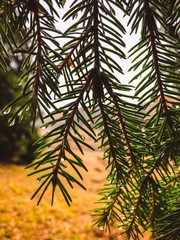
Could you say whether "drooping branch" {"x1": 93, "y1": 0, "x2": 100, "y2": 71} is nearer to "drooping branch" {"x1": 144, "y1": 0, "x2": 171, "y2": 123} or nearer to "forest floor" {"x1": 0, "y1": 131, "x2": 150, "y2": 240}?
"drooping branch" {"x1": 144, "y1": 0, "x2": 171, "y2": 123}

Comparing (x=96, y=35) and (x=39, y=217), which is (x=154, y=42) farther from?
(x=39, y=217)

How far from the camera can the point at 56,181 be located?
44cm

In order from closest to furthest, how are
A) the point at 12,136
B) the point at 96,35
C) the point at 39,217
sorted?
the point at 96,35, the point at 39,217, the point at 12,136

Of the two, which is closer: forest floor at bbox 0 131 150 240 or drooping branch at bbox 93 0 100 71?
drooping branch at bbox 93 0 100 71

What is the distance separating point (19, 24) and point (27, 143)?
324 inches

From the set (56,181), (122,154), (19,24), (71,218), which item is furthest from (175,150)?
(71,218)

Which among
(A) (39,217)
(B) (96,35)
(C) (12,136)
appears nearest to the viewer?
(B) (96,35)

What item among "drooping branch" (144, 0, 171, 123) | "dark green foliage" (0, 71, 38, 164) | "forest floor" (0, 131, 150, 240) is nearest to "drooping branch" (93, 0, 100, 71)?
"drooping branch" (144, 0, 171, 123)

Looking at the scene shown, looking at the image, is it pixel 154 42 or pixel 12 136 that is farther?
pixel 12 136

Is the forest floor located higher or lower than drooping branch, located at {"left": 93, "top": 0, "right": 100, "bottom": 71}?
lower

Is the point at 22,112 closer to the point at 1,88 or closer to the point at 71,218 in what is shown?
the point at 71,218

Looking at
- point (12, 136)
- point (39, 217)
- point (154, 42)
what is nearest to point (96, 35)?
point (154, 42)

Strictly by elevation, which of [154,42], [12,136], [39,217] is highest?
[154,42]

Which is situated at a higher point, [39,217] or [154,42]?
[154,42]
